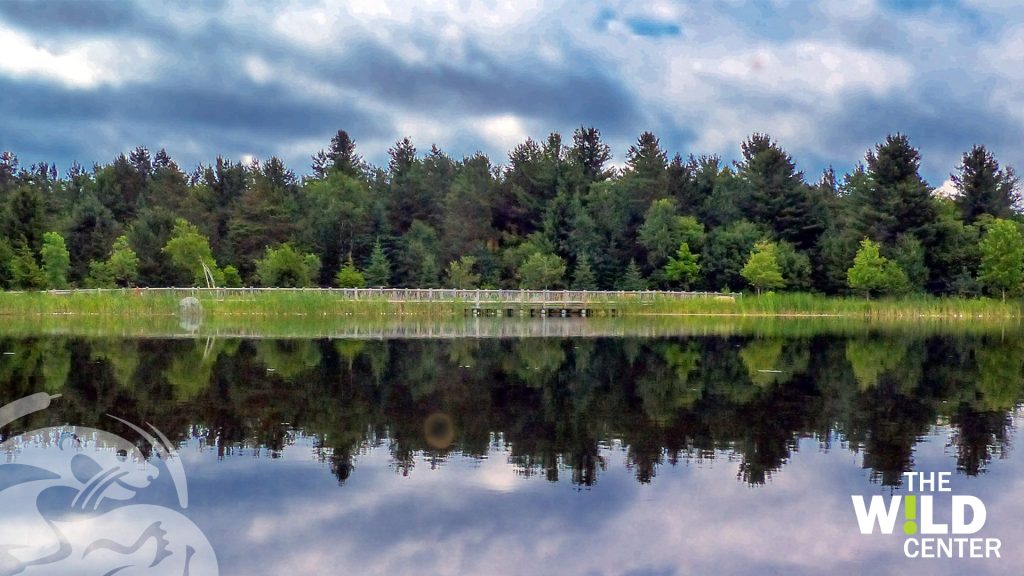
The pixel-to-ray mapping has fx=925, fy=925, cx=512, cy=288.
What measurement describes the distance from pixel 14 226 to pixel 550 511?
67.4m

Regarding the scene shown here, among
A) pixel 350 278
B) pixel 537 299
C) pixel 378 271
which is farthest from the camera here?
pixel 378 271

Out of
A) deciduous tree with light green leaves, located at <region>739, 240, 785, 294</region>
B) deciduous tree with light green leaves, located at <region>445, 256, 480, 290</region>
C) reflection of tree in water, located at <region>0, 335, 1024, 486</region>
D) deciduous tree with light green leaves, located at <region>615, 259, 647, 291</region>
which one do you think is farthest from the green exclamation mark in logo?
deciduous tree with light green leaves, located at <region>615, 259, 647, 291</region>

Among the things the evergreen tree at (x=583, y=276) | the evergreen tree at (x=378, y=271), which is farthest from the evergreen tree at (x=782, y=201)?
the evergreen tree at (x=378, y=271)

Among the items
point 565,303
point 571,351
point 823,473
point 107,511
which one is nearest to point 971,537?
point 823,473

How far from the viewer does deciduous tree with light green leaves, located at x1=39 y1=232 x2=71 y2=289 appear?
6197 cm

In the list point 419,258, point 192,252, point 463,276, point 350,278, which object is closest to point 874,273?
point 463,276

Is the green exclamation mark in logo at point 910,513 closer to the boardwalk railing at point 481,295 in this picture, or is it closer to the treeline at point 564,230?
the boardwalk railing at point 481,295

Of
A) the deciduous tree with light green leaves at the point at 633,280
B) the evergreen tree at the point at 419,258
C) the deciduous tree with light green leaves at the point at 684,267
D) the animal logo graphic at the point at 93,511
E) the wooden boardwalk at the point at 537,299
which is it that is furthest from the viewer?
the evergreen tree at the point at 419,258

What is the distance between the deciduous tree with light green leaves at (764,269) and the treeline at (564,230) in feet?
0.44

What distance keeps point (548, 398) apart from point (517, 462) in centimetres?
577

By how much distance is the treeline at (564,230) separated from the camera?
211ft

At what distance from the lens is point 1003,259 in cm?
6094

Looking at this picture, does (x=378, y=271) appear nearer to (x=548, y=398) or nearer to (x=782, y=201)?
(x=782, y=201)

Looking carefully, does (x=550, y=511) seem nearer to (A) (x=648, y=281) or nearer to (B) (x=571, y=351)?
(B) (x=571, y=351)
